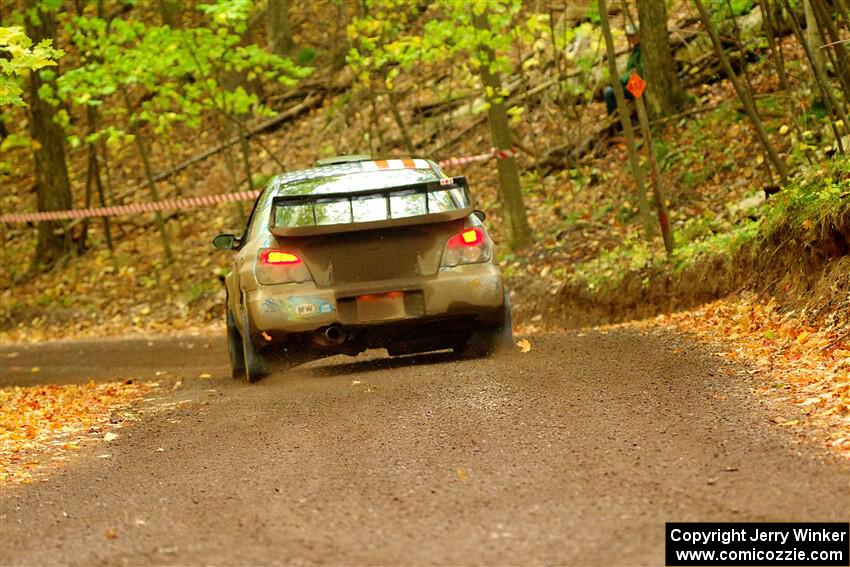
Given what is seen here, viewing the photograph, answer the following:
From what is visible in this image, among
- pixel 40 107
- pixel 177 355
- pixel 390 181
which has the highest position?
pixel 40 107

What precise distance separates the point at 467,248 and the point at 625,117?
5.85 metres

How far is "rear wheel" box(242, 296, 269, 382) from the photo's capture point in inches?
419

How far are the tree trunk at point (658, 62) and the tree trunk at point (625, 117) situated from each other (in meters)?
4.40

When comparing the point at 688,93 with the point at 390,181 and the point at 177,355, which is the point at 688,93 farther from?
the point at 390,181

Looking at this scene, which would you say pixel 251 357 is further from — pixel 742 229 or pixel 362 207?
pixel 742 229

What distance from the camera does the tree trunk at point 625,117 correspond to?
590 inches

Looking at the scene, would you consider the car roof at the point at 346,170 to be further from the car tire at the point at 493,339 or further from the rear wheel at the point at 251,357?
the car tire at the point at 493,339

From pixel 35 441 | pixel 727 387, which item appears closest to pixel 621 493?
pixel 727 387


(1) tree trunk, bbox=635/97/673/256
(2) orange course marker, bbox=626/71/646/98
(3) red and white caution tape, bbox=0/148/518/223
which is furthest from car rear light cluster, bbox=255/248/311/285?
(3) red and white caution tape, bbox=0/148/518/223

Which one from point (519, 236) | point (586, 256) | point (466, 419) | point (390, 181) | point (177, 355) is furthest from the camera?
point (519, 236)

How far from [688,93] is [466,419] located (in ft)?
47.6

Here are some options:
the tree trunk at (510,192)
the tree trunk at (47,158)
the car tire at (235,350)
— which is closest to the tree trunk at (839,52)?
the car tire at (235,350)

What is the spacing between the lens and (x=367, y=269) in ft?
33.8

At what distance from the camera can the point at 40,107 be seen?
28719 mm
